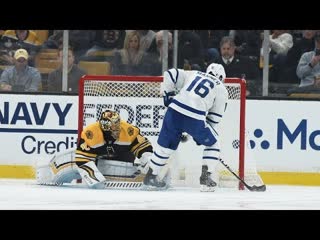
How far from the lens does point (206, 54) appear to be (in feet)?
40.8

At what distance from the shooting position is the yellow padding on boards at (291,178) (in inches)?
476

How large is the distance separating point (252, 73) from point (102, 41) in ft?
5.08

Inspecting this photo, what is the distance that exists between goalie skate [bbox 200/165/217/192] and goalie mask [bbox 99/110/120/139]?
2.78 feet

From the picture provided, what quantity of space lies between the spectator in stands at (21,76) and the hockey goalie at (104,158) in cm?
138

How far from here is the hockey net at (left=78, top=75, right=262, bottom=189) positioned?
448 inches

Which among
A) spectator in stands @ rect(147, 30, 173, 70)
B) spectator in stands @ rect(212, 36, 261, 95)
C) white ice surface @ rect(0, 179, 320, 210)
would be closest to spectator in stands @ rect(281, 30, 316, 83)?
spectator in stands @ rect(212, 36, 261, 95)

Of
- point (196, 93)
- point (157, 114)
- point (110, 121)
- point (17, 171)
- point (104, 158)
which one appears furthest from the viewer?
point (17, 171)

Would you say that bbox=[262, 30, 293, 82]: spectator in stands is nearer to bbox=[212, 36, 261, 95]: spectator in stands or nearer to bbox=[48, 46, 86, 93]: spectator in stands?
bbox=[212, 36, 261, 95]: spectator in stands

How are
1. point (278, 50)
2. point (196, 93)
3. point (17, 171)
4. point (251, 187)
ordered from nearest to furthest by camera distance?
point (196, 93)
point (251, 187)
point (17, 171)
point (278, 50)

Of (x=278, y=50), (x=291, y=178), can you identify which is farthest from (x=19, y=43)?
(x=291, y=178)

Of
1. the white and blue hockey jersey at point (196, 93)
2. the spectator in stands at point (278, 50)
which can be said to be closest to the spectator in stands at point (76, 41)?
the spectator in stands at point (278, 50)

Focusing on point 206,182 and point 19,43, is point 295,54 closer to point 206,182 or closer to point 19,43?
point 206,182

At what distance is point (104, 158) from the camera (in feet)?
36.3

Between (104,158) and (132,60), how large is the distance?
5.71ft
